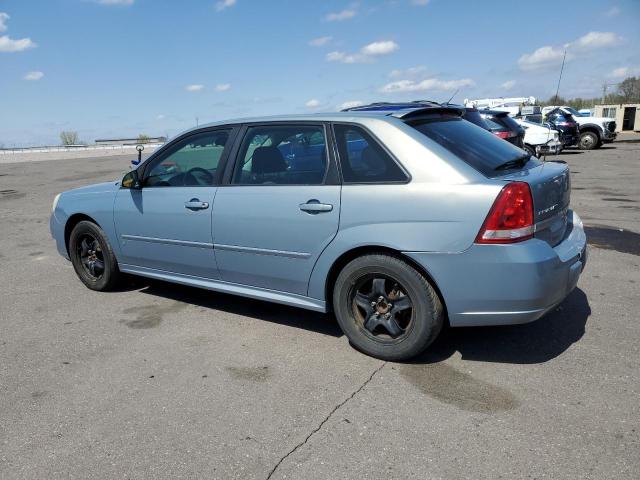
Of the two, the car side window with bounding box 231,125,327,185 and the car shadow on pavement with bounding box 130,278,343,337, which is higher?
the car side window with bounding box 231,125,327,185

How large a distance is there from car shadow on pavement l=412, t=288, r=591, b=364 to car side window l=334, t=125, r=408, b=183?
1.27 meters

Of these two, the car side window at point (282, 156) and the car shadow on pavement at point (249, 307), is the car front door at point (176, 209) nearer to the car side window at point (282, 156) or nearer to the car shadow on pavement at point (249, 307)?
the car side window at point (282, 156)

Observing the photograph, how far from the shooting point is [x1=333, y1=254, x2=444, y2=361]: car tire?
3.42m

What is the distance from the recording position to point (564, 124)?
22375 millimetres

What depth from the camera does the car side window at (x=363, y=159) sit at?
11.6 feet

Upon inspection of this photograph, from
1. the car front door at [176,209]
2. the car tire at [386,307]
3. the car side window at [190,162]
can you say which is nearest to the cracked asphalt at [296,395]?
the car tire at [386,307]

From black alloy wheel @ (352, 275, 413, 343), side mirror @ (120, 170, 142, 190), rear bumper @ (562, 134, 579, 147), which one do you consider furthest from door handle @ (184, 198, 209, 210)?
rear bumper @ (562, 134, 579, 147)

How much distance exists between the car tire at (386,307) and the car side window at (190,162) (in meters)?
1.51

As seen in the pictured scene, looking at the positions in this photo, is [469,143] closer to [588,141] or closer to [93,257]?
[93,257]

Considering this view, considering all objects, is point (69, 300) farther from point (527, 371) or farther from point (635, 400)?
point (635, 400)

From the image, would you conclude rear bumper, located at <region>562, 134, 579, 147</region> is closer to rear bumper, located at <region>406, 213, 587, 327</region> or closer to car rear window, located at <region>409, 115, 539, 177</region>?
car rear window, located at <region>409, 115, 539, 177</region>

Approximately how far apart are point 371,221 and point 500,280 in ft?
2.84

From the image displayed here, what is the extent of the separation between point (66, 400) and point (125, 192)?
7.19 ft

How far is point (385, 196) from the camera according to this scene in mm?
Answer: 3455
